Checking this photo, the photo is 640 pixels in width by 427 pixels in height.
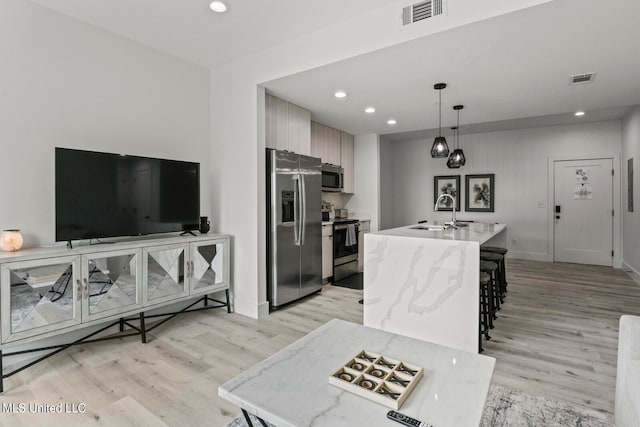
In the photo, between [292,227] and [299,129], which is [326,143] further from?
[292,227]

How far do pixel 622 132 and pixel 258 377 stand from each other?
7.29 m

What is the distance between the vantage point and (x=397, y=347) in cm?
170

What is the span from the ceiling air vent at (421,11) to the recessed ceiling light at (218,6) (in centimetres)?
140


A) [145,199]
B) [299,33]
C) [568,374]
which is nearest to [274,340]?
[145,199]

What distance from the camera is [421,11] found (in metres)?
2.47

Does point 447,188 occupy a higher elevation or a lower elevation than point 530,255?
higher

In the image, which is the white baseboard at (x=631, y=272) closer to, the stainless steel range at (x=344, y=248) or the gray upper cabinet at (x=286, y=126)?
the stainless steel range at (x=344, y=248)

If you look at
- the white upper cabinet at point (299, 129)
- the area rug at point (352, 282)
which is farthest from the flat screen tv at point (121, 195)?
the area rug at point (352, 282)

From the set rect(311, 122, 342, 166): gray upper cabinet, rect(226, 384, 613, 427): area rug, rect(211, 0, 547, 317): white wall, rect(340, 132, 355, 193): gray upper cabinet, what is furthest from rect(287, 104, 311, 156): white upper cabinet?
rect(226, 384, 613, 427): area rug

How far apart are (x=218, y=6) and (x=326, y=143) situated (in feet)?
9.94

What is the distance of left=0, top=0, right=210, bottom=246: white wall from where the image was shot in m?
2.49

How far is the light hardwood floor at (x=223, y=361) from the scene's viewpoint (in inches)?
78.2

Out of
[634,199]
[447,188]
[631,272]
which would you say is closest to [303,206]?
[447,188]

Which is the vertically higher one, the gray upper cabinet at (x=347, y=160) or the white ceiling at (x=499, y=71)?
the white ceiling at (x=499, y=71)
